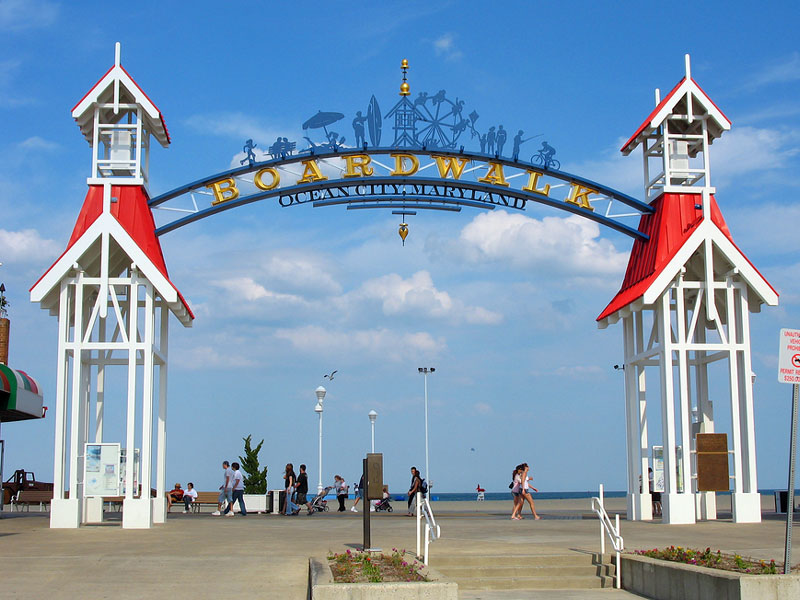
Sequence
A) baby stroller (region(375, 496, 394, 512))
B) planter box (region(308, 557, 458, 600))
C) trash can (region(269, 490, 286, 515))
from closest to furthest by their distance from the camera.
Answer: planter box (region(308, 557, 458, 600)), trash can (region(269, 490, 286, 515)), baby stroller (region(375, 496, 394, 512))

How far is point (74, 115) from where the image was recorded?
2280 cm

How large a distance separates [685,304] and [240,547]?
536 inches

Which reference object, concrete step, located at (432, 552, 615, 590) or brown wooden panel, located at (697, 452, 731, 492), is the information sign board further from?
brown wooden panel, located at (697, 452, 731, 492)

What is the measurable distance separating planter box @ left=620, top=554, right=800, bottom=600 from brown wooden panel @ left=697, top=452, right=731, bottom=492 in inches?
345

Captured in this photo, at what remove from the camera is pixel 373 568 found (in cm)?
1166

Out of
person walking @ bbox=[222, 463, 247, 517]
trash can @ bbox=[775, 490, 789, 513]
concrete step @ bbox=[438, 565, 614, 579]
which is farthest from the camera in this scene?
trash can @ bbox=[775, 490, 789, 513]

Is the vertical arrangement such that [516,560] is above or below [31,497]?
above

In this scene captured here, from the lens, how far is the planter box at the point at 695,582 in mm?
10711

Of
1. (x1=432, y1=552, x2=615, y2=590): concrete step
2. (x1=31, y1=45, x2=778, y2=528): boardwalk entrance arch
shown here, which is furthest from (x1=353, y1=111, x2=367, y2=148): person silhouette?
(x1=432, y1=552, x2=615, y2=590): concrete step

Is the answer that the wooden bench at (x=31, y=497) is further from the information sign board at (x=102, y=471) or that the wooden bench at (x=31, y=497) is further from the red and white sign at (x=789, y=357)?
the red and white sign at (x=789, y=357)

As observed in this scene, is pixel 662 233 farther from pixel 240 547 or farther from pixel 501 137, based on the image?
pixel 240 547

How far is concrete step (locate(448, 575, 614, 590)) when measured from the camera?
13750 mm

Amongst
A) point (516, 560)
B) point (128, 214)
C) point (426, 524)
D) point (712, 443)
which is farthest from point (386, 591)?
point (128, 214)

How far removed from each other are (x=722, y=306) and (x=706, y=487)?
550cm
